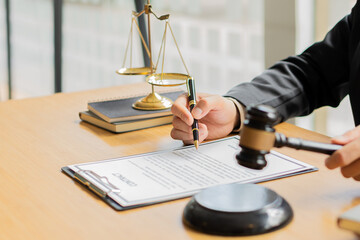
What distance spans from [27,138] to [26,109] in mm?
308

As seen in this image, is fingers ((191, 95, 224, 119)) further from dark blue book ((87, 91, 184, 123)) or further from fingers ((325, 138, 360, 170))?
fingers ((325, 138, 360, 170))

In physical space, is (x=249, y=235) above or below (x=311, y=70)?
below

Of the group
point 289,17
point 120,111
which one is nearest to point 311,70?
point 120,111

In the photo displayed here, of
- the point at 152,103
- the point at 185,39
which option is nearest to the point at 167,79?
the point at 152,103

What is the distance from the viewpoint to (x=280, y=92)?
1396 mm

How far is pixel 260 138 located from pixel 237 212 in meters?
0.12

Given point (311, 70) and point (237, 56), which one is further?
point (237, 56)

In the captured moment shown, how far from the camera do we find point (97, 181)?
940 mm

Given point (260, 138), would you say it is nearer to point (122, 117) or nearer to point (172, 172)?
point (172, 172)

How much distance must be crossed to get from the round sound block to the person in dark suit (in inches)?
14.2

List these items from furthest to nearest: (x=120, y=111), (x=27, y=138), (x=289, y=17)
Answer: (x=289, y=17), (x=120, y=111), (x=27, y=138)

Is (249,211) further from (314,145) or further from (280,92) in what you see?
(280,92)

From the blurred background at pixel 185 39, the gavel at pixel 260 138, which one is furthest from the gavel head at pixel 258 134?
the blurred background at pixel 185 39

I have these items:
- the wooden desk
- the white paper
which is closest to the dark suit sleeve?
the wooden desk
